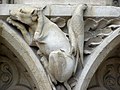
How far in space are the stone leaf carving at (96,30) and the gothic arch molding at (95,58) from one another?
31mm

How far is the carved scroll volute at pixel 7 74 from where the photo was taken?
8.21 ft

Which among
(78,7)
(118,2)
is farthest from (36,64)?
(118,2)

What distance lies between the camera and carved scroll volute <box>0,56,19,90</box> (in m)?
2.50

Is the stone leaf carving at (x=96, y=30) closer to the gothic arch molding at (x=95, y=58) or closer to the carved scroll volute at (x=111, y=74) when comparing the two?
the gothic arch molding at (x=95, y=58)

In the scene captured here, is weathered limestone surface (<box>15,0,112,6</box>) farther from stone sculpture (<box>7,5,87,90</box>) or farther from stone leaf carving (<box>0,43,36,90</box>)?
stone leaf carving (<box>0,43,36,90</box>)

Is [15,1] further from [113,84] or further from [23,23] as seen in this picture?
[113,84]

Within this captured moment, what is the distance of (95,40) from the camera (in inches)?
91.9

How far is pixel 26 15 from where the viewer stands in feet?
7.52

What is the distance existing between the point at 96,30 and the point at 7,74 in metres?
0.64

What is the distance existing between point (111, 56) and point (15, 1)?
27.7 inches

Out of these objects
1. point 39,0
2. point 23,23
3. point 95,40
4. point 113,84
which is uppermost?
point 39,0

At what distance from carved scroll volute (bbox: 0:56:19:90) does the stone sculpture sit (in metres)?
0.28

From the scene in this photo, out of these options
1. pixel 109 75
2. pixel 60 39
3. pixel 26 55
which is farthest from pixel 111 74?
pixel 26 55

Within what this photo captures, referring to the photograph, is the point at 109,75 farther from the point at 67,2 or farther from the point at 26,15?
the point at 26,15
